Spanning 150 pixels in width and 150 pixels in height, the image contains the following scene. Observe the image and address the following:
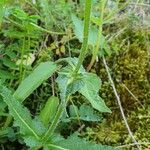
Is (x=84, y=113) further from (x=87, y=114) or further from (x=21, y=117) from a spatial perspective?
(x=21, y=117)

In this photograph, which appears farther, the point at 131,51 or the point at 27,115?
the point at 131,51

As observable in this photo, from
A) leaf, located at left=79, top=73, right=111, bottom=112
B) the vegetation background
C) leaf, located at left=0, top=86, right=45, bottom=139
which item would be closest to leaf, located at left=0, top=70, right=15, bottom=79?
the vegetation background

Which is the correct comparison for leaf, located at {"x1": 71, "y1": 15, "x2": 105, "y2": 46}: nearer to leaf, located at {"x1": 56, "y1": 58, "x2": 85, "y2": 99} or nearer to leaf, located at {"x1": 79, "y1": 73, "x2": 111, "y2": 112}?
leaf, located at {"x1": 79, "y1": 73, "x2": 111, "y2": 112}

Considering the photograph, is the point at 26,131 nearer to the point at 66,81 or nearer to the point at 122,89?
the point at 66,81

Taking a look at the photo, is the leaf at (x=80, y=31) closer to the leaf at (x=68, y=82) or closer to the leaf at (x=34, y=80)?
the leaf at (x=34, y=80)

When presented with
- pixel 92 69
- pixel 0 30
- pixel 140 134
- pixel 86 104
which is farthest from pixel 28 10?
pixel 140 134

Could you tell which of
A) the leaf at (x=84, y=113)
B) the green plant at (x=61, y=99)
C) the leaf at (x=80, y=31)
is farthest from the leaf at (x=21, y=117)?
the leaf at (x=80, y=31)
